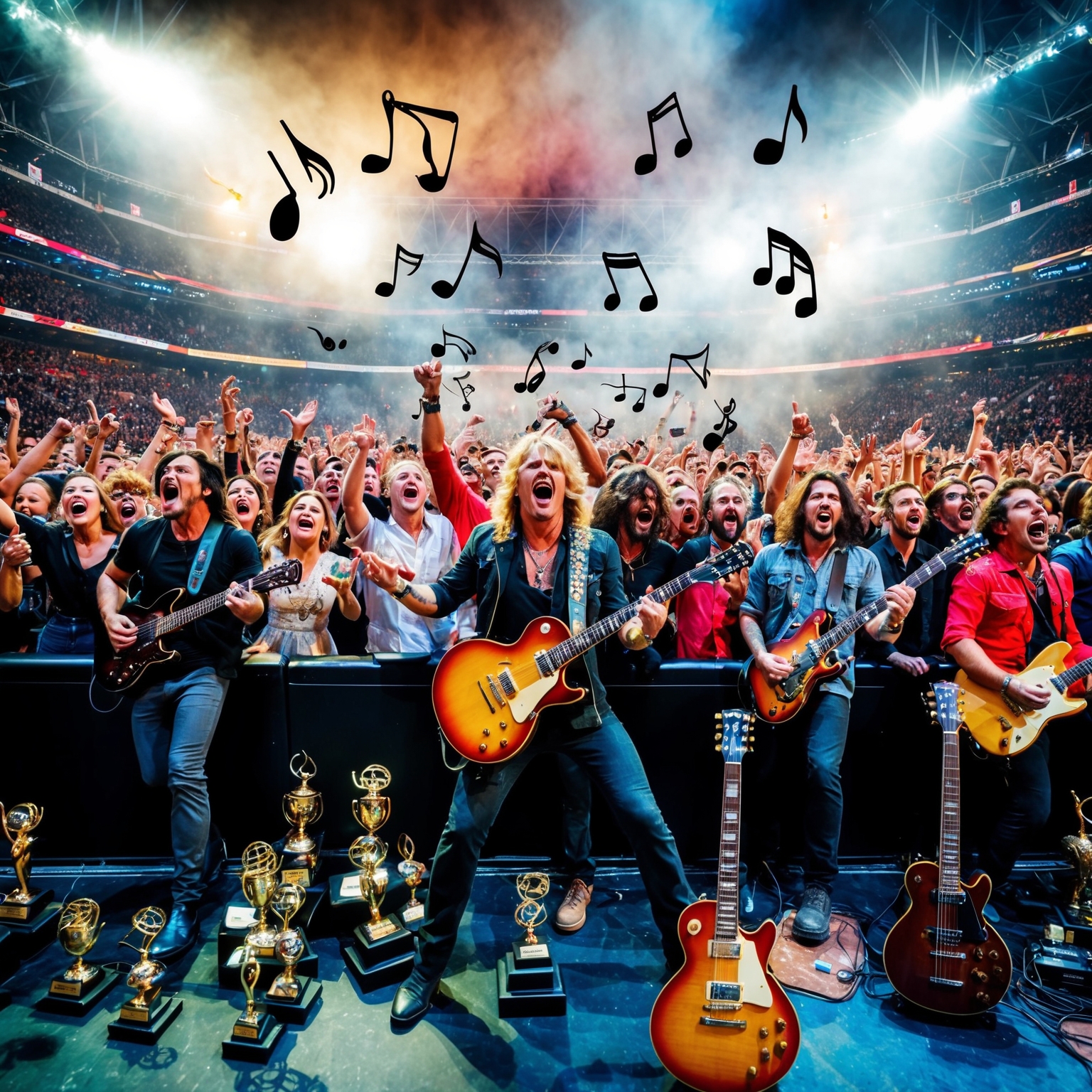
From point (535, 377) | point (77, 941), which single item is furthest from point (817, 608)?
point (535, 377)

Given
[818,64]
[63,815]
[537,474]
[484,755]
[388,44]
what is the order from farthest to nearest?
[818,64], [388,44], [63,815], [537,474], [484,755]

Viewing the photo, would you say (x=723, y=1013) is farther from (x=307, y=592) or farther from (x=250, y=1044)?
(x=307, y=592)

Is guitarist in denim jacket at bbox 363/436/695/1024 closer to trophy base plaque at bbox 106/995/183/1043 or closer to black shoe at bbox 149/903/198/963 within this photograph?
trophy base plaque at bbox 106/995/183/1043

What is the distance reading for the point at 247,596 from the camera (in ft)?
9.61

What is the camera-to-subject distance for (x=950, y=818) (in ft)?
→ 8.74

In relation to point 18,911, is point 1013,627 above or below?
above

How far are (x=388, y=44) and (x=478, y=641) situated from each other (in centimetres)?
1576

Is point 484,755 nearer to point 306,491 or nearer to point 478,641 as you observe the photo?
point 478,641

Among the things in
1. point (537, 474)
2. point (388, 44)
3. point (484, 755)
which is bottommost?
point (484, 755)

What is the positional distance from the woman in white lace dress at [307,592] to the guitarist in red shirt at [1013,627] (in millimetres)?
3316

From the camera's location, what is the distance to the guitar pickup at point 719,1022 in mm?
2111


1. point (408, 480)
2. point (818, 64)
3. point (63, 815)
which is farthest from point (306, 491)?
point (818, 64)

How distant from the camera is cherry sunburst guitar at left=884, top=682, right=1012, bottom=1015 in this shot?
8.14 feet

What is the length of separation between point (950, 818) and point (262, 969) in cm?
291
